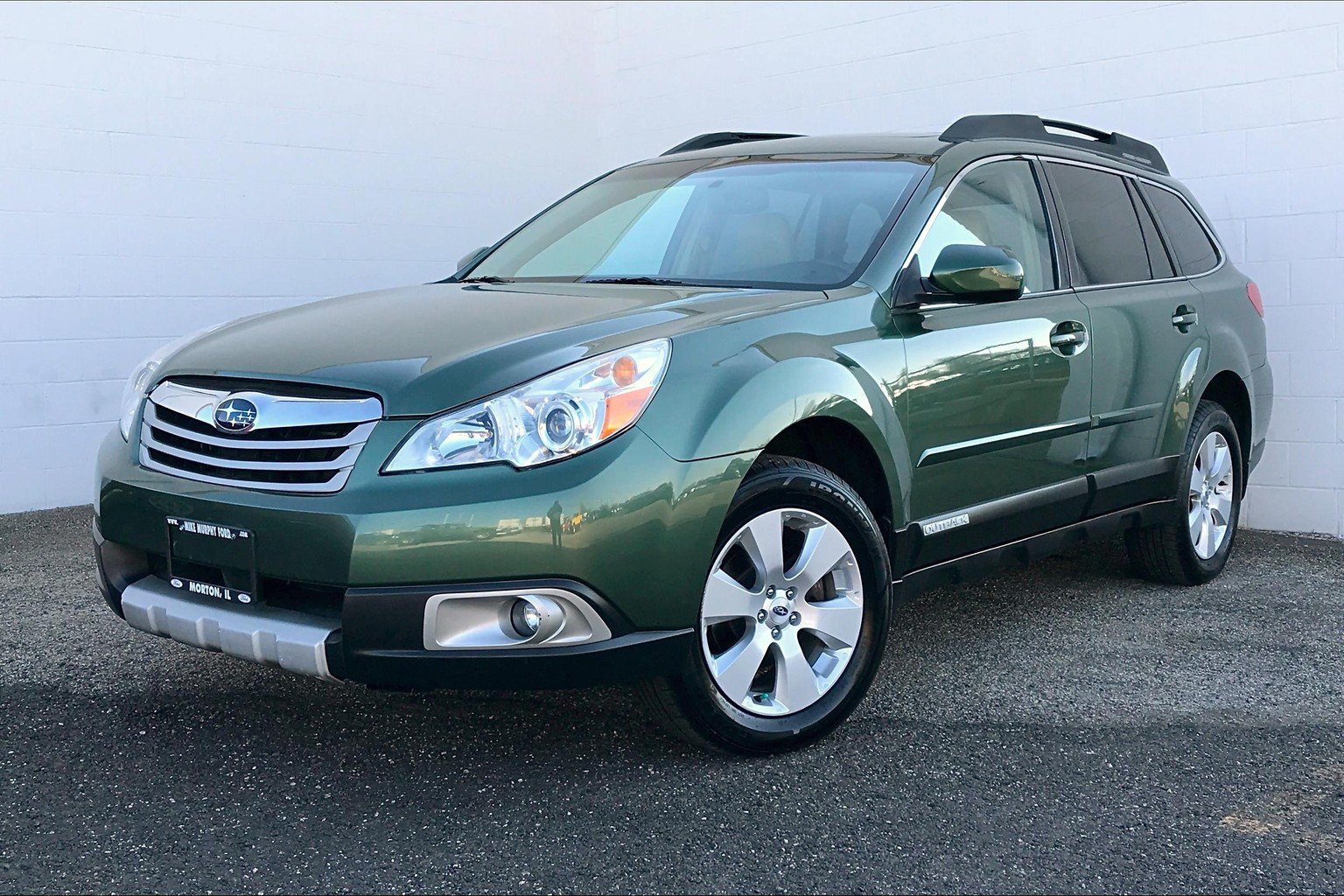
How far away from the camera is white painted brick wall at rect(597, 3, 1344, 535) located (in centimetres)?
630

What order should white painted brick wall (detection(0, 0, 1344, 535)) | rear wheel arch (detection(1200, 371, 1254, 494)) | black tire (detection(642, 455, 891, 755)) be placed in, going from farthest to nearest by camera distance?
white painted brick wall (detection(0, 0, 1344, 535)), rear wheel arch (detection(1200, 371, 1254, 494)), black tire (detection(642, 455, 891, 755))

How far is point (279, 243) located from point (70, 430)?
157 cm

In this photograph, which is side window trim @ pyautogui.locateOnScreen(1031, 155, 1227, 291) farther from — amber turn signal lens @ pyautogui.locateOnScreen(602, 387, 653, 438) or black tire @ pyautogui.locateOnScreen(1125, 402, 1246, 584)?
amber turn signal lens @ pyautogui.locateOnScreen(602, 387, 653, 438)

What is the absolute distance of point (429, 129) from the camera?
8.25 m

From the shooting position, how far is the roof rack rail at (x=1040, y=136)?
14.4ft

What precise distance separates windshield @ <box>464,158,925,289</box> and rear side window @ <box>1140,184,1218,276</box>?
1.65 metres

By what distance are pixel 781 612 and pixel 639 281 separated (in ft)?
3.90

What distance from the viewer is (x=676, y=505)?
296cm

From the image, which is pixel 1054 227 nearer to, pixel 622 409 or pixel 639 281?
pixel 639 281

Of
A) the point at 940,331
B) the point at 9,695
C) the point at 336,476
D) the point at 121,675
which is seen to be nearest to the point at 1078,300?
the point at 940,331

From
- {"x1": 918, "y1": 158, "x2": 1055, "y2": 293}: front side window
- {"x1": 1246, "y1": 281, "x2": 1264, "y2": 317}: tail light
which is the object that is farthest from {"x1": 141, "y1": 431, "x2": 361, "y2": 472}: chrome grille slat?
{"x1": 1246, "y1": 281, "x2": 1264, "y2": 317}: tail light

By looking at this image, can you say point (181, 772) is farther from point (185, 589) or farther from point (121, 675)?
point (121, 675)

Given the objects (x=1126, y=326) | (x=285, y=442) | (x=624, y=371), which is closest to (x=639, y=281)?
(x=624, y=371)

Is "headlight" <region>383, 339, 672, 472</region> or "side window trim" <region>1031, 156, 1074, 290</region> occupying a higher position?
"side window trim" <region>1031, 156, 1074, 290</region>
